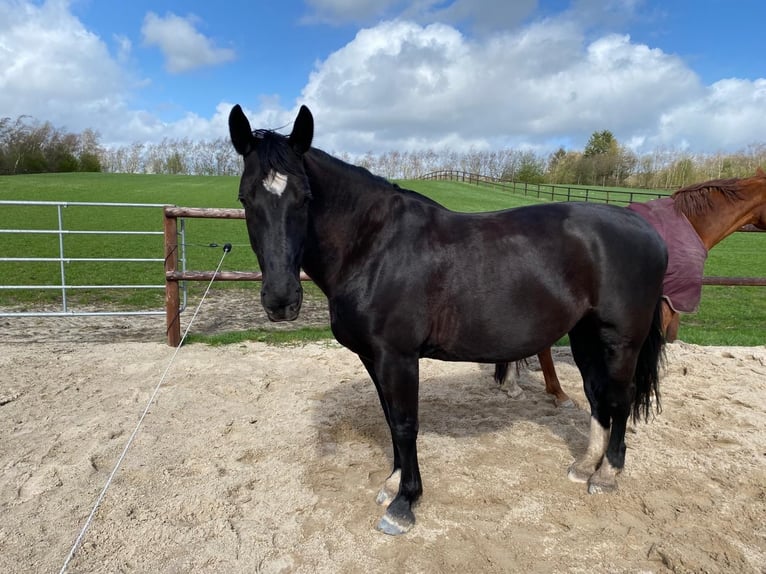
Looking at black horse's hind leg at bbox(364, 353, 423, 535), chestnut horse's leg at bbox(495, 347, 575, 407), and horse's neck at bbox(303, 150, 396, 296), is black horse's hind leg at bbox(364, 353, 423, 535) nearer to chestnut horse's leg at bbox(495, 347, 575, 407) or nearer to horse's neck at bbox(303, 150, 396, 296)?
horse's neck at bbox(303, 150, 396, 296)

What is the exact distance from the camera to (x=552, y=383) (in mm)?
4191

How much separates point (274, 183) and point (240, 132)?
0.33m

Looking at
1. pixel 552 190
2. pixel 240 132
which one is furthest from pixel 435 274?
pixel 552 190

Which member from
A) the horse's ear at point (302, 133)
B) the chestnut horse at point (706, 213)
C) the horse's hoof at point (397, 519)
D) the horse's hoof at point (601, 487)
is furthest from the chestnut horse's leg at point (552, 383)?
the horse's ear at point (302, 133)

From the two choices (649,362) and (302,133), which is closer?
(302,133)

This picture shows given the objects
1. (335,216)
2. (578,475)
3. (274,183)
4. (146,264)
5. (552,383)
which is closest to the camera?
(274,183)

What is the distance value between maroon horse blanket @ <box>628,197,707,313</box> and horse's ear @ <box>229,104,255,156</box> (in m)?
2.88

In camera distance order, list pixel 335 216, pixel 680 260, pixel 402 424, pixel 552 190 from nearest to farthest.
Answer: pixel 335 216 → pixel 402 424 → pixel 680 260 → pixel 552 190

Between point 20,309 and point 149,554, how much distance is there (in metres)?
6.57

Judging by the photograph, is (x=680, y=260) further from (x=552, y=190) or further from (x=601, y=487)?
(x=552, y=190)

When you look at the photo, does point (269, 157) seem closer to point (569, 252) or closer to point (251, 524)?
point (569, 252)

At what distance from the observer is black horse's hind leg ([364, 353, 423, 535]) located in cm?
239

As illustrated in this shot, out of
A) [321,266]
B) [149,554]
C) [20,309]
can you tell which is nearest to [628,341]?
[321,266]

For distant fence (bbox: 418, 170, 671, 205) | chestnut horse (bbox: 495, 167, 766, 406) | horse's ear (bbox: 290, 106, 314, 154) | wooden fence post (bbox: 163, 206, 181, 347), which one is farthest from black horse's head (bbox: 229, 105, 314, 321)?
distant fence (bbox: 418, 170, 671, 205)
